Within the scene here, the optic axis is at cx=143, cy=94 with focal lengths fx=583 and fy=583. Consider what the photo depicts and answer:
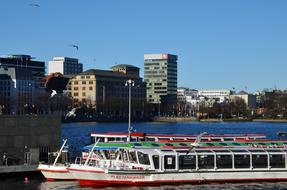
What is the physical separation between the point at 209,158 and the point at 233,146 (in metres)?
4.18

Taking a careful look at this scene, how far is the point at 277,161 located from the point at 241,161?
348 centimetres

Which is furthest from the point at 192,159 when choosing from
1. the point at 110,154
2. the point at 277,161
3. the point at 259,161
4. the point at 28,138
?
the point at 28,138

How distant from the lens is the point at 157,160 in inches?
1770


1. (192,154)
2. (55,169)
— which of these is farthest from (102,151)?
(192,154)

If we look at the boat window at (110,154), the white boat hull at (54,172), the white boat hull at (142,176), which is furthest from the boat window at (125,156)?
the white boat hull at (54,172)

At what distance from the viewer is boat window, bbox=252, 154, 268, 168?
156 feet

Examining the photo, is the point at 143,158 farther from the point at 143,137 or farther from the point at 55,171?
the point at 55,171

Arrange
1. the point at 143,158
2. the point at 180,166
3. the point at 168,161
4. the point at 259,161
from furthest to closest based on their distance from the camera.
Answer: the point at 259,161
the point at 180,166
the point at 143,158
the point at 168,161

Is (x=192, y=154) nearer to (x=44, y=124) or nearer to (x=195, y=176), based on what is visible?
(x=195, y=176)

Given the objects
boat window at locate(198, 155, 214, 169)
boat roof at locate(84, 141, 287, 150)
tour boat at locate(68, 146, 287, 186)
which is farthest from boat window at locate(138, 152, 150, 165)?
boat window at locate(198, 155, 214, 169)

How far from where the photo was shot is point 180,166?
150 ft

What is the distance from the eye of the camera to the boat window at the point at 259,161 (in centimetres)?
4750

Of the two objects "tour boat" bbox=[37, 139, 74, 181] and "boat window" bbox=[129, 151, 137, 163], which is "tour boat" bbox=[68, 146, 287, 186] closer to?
"boat window" bbox=[129, 151, 137, 163]

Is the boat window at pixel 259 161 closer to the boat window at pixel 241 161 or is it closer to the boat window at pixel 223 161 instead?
the boat window at pixel 241 161
